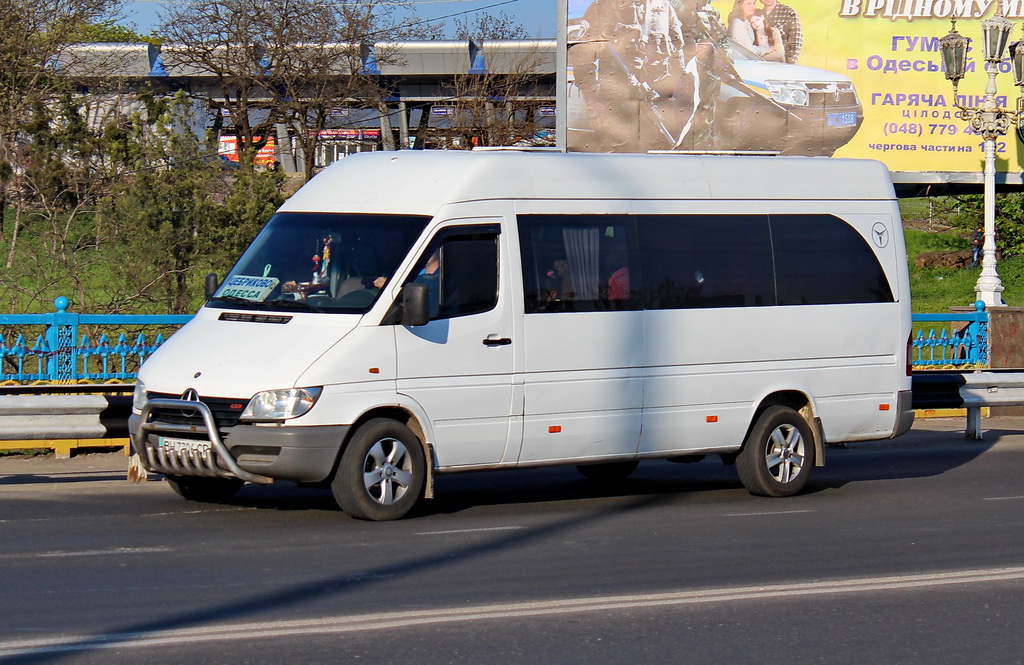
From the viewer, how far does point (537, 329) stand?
31.4 feet

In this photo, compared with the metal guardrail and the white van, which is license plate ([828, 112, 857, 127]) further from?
the white van

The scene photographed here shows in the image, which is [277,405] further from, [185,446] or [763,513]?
[763,513]

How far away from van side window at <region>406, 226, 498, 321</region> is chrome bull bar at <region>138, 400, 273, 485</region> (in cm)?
157

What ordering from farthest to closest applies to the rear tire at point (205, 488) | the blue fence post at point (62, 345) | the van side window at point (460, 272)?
the blue fence post at point (62, 345), the rear tire at point (205, 488), the van side window at point (460, 272)

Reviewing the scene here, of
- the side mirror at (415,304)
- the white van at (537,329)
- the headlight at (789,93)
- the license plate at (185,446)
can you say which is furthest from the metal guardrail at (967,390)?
the headlight at (789,93)

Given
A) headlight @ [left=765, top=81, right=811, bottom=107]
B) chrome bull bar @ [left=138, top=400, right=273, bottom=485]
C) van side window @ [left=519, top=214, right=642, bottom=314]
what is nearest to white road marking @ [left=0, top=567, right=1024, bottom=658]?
chrome bull bar @ [left=138, top=400, right=273, bottom=485]

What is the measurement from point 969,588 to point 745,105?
18686mm

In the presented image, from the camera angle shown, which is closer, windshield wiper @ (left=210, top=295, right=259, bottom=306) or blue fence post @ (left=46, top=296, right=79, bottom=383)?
windshield wiper @ (left=210, top=295, right=259, bottom=306)

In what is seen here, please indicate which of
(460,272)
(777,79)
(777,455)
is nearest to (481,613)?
(460,272)

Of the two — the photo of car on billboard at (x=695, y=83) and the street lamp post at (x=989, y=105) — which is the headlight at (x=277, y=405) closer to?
the street lamp post at (x=989, y=105)

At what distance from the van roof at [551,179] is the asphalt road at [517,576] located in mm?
2190

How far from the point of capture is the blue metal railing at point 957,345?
18109 mm

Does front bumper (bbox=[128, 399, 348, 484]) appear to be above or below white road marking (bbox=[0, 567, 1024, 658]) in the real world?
above

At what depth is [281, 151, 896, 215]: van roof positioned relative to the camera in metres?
9.43
